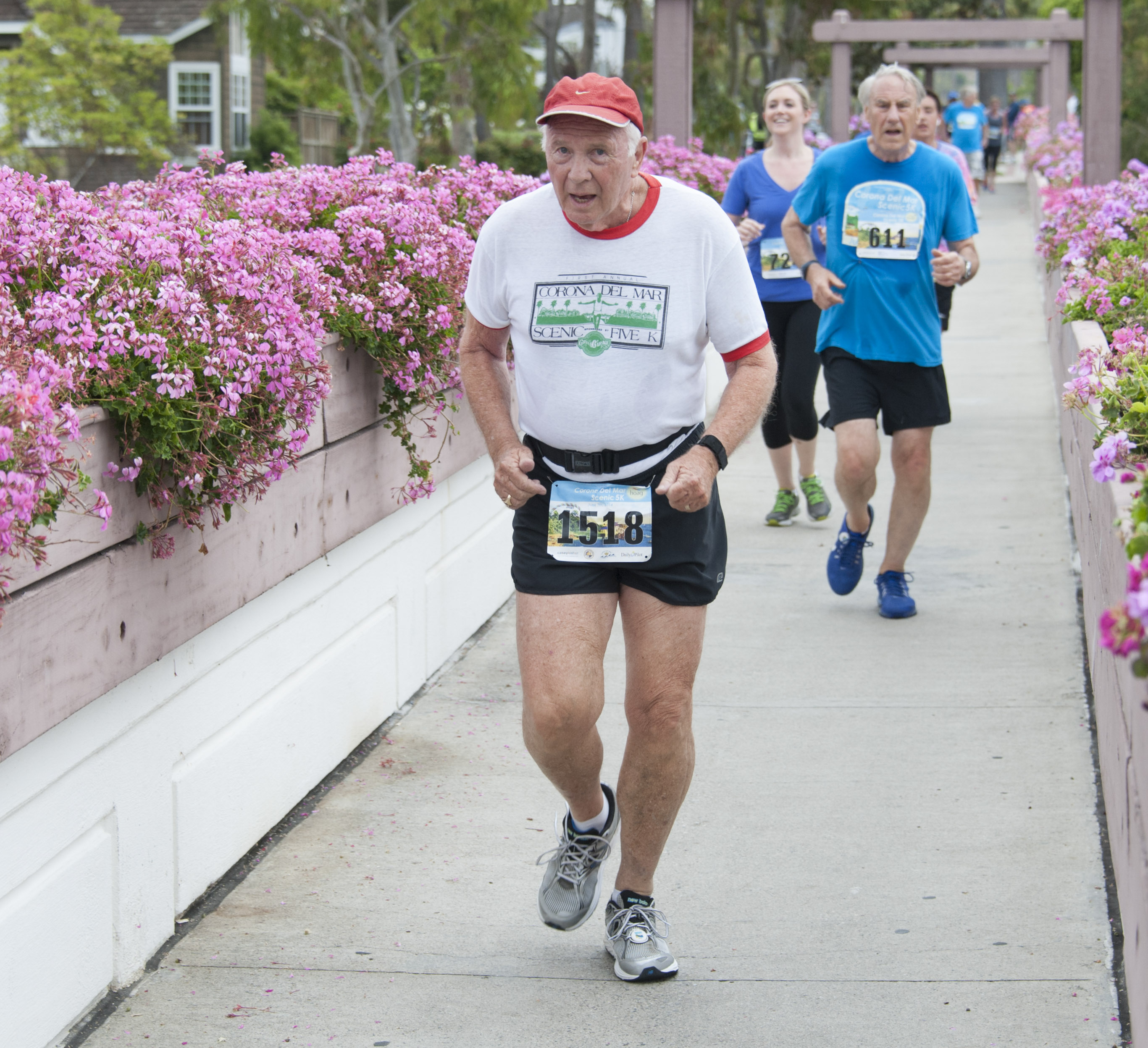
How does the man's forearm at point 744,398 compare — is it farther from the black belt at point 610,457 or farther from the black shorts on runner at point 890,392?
the black shorts on runner at point 890,392

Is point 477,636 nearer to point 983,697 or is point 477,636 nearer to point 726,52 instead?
point 983,697

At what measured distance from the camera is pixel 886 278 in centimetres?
623

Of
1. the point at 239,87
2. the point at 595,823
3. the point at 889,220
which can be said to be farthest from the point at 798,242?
the point at 239,87

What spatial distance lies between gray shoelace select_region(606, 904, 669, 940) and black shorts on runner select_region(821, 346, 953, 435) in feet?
9.94

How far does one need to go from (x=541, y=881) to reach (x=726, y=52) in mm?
39590

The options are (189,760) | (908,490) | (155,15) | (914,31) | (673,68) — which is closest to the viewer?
(189,760)

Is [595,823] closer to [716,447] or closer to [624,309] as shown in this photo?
[716,447]

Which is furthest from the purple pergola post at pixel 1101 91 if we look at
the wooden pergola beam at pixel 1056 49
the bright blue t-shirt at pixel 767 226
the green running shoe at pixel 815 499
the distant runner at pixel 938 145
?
the green running shoe at pixel 815 499

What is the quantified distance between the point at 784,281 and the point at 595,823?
446 centimetres

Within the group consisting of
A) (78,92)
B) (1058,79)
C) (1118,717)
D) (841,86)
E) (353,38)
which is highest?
(353,38)

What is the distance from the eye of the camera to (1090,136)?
11211mm

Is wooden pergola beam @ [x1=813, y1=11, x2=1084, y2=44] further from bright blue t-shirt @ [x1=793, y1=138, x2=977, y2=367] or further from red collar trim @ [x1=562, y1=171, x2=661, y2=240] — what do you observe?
red collar trim @ [x1=562, y1=171, x2=661, y2=240]

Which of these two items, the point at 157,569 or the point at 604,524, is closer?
the point at 604,524

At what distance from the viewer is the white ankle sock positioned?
3809 millimetres
